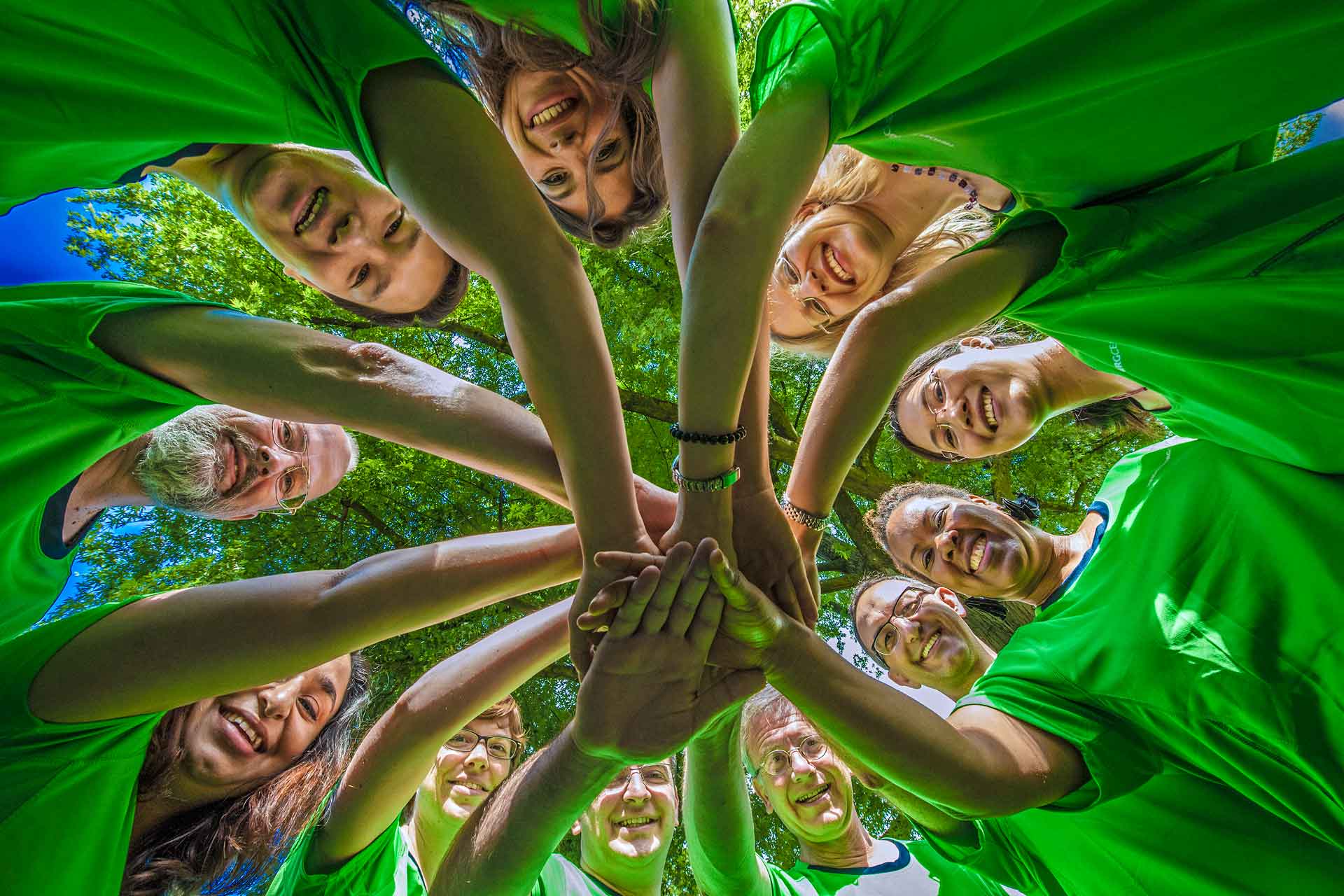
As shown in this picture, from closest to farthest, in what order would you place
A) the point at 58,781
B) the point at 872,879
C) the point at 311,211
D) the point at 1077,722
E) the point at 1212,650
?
the point at 1212,650 < the point at 58,781 < the point at 1077,722 < the point at 311,211 < the point at 872,879

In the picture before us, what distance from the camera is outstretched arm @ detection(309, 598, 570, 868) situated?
2557 millimetres

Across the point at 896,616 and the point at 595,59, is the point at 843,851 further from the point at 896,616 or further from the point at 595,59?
the point at 595,59

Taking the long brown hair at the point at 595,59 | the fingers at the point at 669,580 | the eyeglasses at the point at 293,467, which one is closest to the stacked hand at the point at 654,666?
the fingers at the point at 669,580

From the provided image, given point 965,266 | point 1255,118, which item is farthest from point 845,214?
point 1255,118

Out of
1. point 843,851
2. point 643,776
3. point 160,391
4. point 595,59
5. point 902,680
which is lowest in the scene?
point 843,851

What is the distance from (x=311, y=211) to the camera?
2.44 metres

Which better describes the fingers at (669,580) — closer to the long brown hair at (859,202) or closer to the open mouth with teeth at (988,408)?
the long brown hair at (859,202)

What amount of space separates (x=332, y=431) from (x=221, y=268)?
3.48m

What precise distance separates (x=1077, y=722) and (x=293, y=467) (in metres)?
3.43

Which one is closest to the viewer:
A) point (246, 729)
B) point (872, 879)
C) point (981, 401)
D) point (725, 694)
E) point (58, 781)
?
point (58, 781)

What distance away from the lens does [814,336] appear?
3.44 meters

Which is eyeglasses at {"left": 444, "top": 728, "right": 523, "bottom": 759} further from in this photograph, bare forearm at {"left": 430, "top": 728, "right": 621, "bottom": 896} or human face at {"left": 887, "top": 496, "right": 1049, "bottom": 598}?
human face at {"left": 887, "top": 496, "right": 1049, "bottom": 598}

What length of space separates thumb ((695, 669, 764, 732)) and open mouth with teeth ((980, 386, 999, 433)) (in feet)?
6.10

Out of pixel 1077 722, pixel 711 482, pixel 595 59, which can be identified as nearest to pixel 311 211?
pixel 595 59
